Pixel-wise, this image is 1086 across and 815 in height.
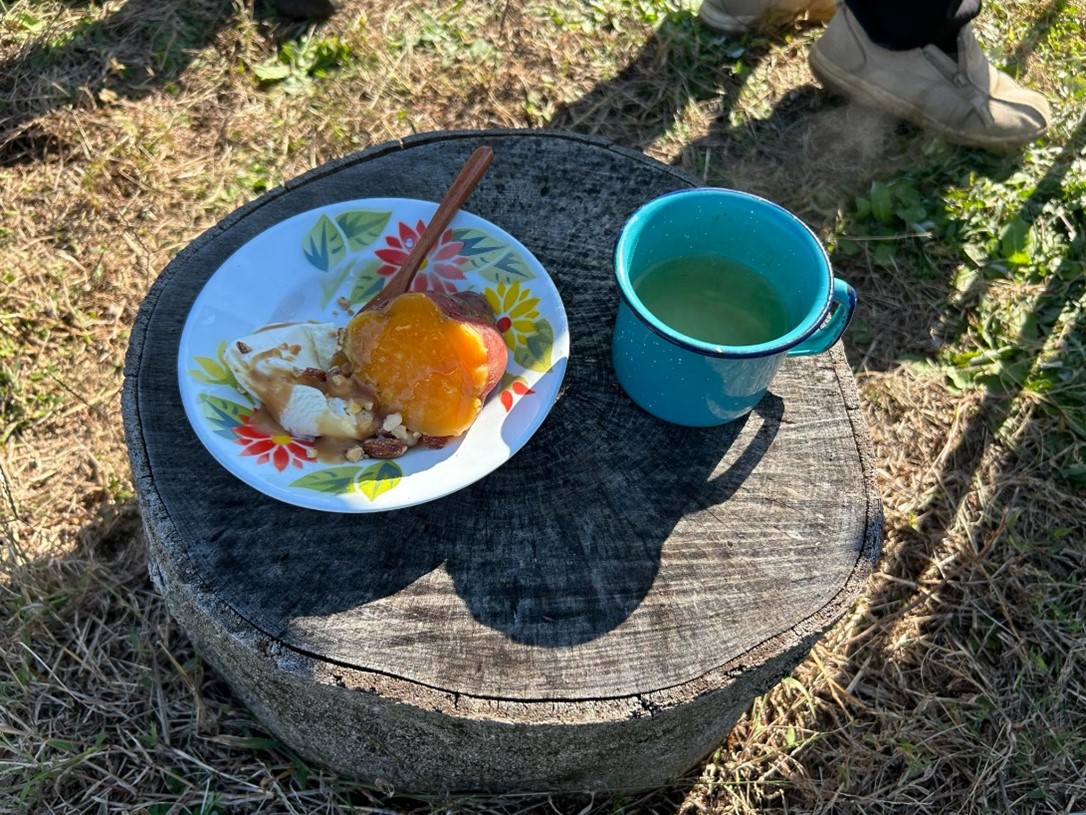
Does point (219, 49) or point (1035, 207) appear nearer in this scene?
point (1035, 207)

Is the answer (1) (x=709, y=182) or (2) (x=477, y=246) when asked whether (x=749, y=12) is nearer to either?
(1) (x=709, y=182)

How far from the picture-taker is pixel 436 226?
168 centimetres

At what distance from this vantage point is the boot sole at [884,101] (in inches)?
129

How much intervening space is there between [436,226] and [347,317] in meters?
0.25

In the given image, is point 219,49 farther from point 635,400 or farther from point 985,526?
point 985,526

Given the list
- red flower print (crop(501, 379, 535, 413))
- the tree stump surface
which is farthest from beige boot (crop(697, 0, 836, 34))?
red flower print (crop(501, 379, 535, 413))

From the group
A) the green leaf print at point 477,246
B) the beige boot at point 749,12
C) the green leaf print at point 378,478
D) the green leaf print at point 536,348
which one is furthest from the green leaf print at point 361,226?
the beige boot at point 749,12

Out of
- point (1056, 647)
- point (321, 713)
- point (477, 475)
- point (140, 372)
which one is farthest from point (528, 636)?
point (1056, 647)

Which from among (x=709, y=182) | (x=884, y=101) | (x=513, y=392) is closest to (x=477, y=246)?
(x=513, y=392)

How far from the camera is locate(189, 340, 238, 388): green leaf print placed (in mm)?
1457

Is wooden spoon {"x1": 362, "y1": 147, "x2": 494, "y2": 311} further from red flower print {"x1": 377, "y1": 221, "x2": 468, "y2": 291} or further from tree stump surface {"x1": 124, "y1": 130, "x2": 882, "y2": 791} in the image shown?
tree stump surface {"x1": 124, "y1": 130, "x2": 882, "y2": 791}

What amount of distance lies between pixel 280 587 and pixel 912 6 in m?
3.14

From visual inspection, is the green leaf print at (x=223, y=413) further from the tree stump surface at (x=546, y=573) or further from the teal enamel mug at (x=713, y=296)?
the teal enamel mug at (x=713, y=296)

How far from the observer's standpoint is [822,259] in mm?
1415
